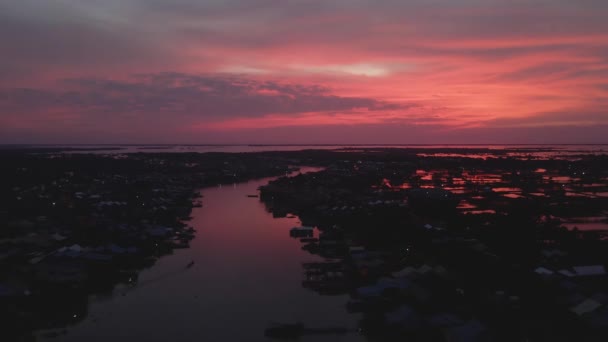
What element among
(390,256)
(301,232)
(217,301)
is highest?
(390,256)

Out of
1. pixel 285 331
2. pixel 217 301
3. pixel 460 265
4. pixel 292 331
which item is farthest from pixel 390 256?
pixel 217 301

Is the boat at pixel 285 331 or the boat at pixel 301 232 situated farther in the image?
the boat at pixel 301 232

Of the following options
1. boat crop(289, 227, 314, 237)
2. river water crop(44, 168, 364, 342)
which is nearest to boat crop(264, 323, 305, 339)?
river water crop(44, 168, 364, 342)

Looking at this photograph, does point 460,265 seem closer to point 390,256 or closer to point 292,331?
point 390,256

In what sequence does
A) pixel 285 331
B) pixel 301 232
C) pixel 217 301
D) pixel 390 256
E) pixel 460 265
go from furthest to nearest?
pixel 301 232 < pixel 390 256 < pixel 460 265 < pixel 217 301 < pixel 285 331

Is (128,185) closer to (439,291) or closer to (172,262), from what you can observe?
(172,262)

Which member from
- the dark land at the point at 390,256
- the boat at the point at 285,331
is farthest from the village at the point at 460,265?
the boat at the point at 285,331

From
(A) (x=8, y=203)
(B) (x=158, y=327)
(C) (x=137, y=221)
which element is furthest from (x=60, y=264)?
(A) (x=8, y=203)

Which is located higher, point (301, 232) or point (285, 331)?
point (301, 232)

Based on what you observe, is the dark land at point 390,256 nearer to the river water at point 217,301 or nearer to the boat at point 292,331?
the boat at point 292,331
